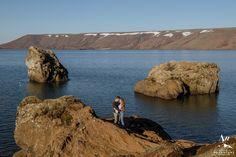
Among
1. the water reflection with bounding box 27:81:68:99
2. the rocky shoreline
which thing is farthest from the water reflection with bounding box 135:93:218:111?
the rocky shoreline

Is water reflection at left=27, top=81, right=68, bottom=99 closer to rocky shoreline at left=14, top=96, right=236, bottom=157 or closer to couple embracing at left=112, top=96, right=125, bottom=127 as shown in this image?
rocky shoreline at left=14, top=96, right=236, bottom=157

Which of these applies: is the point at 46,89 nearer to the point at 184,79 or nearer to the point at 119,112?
the point at 184,79

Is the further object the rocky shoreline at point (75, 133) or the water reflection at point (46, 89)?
the water reflection at point (46, 89)

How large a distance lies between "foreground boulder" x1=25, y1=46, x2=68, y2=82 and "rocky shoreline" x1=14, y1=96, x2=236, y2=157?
6703 cm

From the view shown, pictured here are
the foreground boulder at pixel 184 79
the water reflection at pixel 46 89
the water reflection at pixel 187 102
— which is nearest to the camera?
the water reflection at pixel 187 102

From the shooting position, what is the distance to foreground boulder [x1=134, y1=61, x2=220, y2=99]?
78.9 meters

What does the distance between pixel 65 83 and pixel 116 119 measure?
236 feet

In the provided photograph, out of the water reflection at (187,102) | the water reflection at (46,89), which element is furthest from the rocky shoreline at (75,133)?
the water reflection at (46,89)

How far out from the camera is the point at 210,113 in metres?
63.5

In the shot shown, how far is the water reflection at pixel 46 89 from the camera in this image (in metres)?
81.0

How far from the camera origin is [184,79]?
82312mm

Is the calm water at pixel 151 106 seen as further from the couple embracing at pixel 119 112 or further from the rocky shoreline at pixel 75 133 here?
the couple embracing at pixel 119 112

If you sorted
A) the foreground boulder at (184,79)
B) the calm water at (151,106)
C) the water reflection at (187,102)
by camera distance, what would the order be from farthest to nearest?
1. the foreground boulder at (184,79)
2. the water reflection at (187,102)
3. the calm water at (151,106)

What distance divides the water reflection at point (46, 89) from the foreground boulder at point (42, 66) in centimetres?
279
